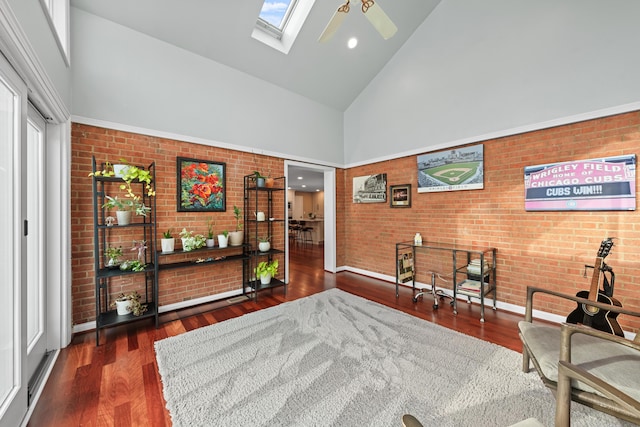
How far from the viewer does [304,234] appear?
981 centimetres

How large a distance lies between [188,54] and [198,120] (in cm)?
82

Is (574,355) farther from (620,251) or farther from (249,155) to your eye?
(249,155)

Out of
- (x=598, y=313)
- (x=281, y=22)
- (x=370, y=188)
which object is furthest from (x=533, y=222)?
(x=281, y=22)

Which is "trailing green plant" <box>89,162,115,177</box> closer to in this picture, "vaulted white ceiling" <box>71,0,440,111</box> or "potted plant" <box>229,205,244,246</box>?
"potted plant" <box>229,205,244,246</box>

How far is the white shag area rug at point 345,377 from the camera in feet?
4.82

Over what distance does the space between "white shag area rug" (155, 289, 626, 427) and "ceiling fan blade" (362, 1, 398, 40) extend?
9.43 ft

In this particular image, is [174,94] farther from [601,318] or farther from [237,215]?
[601,318]

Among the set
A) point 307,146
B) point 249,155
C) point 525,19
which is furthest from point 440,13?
point 249,155

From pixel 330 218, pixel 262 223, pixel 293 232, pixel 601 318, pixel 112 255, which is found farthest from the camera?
pixel 293 232

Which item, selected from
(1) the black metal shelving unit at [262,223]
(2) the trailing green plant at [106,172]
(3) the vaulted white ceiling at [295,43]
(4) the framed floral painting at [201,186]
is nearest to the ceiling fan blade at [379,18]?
(3) the vaulted white ceiling at [295,43]

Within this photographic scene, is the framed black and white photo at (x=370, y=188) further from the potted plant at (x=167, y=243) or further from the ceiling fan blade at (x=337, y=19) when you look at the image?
the potted plant at (x=167, y=243)

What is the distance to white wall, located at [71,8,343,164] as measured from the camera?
2510mm

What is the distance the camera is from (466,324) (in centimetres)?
266

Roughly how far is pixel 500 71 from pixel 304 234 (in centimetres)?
785
